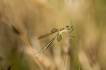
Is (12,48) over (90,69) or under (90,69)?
over

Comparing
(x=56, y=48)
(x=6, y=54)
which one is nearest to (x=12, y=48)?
(x=6, y=54)

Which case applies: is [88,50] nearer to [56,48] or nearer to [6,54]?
[56,48]

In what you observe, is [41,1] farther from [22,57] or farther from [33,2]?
[22,57]

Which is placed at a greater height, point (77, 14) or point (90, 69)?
point (77, 14)

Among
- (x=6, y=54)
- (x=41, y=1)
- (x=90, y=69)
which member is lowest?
(x=90, y=69)

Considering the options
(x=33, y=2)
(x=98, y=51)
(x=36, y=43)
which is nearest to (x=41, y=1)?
(x=33, y=2)
